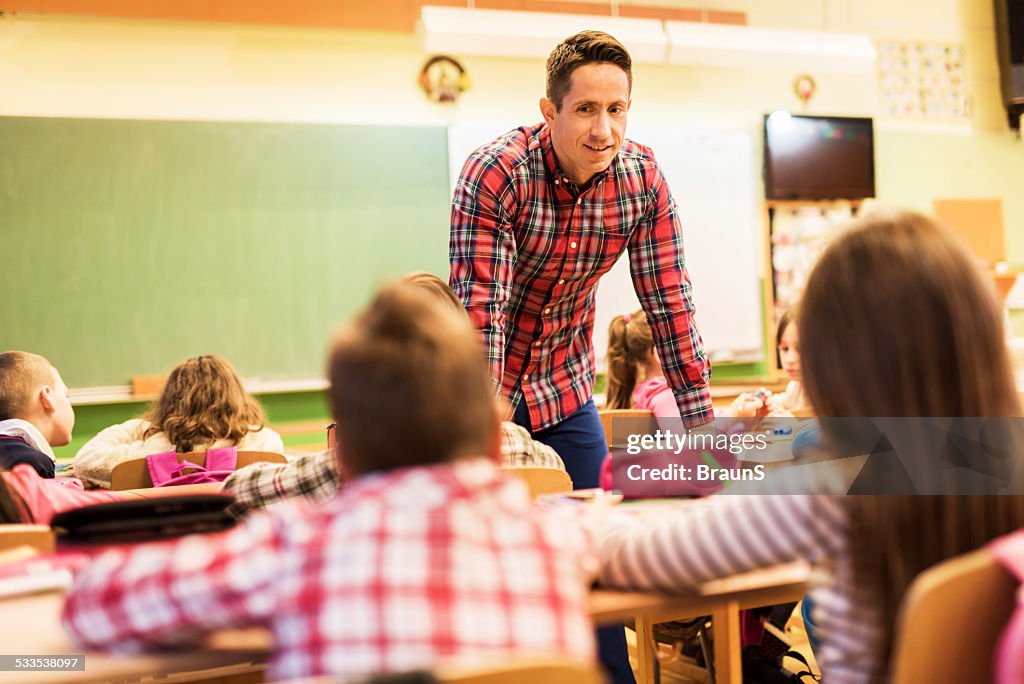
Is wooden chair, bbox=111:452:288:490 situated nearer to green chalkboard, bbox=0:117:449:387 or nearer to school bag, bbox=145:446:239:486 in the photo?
school bag, bbox=145:446:239:486

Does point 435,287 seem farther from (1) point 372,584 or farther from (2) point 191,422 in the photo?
(2) point 191,422

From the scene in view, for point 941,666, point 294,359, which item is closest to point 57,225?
point 294,359

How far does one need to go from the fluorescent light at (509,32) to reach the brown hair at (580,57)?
8.34ft

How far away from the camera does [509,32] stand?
479cm

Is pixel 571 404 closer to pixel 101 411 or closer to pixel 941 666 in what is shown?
pixel 941 666

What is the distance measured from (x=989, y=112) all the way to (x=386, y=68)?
4.05m

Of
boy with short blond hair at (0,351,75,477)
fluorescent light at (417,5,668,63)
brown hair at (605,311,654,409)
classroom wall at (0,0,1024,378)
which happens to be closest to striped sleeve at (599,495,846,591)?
boy with short blond hair at (0,351,75,477)

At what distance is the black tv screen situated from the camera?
19.1ft

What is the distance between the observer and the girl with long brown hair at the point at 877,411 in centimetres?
103

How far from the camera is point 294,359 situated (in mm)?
5020

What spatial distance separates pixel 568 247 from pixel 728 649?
1.06 meters

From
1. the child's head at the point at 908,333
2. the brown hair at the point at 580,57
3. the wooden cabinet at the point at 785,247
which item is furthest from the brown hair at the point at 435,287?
the wooden cabinet at the point at 785,247

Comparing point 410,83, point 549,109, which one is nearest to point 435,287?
point 549,109

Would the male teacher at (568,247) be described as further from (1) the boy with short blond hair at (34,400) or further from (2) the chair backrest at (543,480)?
(1) the boy with short blond hair at (34,400)
